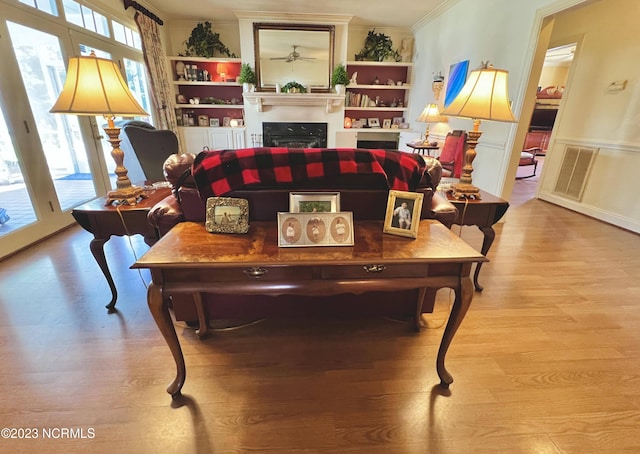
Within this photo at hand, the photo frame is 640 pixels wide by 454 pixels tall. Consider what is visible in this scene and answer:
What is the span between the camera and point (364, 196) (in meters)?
1.37

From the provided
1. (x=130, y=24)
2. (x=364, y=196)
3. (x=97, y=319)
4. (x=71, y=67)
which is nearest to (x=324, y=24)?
(x=130, y=24)

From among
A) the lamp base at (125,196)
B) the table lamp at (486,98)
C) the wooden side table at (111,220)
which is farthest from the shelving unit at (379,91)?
the wooden side table at (111,220)

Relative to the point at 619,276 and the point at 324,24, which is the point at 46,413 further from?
the point at 324,24

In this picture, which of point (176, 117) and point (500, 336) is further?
point (176, 117)

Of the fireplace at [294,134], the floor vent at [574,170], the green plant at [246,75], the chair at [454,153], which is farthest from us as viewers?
the fireplace at [294,134]

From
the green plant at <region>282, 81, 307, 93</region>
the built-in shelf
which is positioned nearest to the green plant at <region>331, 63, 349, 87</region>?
the green plant at <region>282, 81, 307, 93</region>

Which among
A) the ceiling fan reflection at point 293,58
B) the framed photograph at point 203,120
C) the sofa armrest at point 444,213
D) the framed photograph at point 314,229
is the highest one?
the ceiling fan reflection at point 293,58

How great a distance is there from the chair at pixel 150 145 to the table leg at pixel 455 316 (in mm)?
3080

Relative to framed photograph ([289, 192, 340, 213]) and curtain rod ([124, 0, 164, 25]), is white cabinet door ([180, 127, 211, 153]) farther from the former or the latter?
framed photograph ([289, 192, 340, 213])

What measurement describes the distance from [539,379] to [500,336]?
29cm

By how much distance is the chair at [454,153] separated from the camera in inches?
143

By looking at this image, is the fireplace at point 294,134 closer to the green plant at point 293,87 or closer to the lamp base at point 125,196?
the green plant at point 293,87

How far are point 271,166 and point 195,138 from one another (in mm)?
5084

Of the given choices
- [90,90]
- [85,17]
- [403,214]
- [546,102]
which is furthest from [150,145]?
[546,102]
